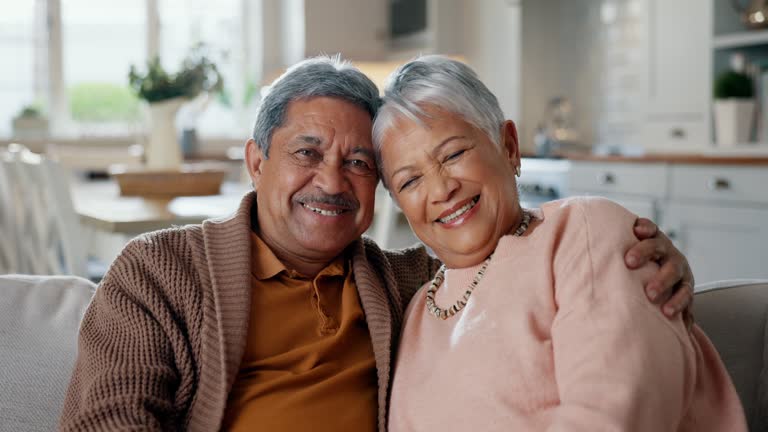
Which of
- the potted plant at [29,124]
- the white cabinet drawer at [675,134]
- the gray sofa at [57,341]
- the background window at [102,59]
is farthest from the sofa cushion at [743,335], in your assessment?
the background window at [102,59]

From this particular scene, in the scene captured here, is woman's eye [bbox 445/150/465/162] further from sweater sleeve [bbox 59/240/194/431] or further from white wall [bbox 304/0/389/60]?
white wall [bbox 304/0/389/60]

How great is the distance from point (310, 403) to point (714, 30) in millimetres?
3376

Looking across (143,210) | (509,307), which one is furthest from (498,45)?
(509,307)

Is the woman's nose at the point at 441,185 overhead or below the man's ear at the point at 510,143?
below

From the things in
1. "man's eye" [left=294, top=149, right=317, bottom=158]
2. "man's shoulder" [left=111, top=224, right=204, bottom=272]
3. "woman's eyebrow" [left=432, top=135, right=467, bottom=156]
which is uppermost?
"woman's eyebrow" [left=432, top=135, right=467, bottom=156]

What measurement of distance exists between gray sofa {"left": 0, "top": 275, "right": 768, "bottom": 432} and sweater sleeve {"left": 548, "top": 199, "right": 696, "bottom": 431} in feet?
1.47

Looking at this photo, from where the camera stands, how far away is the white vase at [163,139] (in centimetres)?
372

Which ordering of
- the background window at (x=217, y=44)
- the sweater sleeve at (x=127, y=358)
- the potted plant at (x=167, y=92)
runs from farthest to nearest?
the background window at (x=217, y=44), the potted plant at (x=167, y=92), the sweater sleeve at (x=127, y=358)

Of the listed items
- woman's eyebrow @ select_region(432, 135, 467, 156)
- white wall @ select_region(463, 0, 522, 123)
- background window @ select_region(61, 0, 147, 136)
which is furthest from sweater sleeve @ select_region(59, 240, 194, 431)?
background window @ select_region(61, 0, 147, 136)

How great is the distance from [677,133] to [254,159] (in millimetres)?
3278

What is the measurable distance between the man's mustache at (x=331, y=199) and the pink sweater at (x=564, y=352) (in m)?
0.23

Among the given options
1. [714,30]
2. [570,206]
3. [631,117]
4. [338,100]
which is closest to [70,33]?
[631,117]

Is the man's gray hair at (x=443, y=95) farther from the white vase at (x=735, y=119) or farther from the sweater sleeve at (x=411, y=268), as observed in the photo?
the white vase at (x=735, y=119)

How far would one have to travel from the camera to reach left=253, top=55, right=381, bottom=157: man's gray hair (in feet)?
4.78
